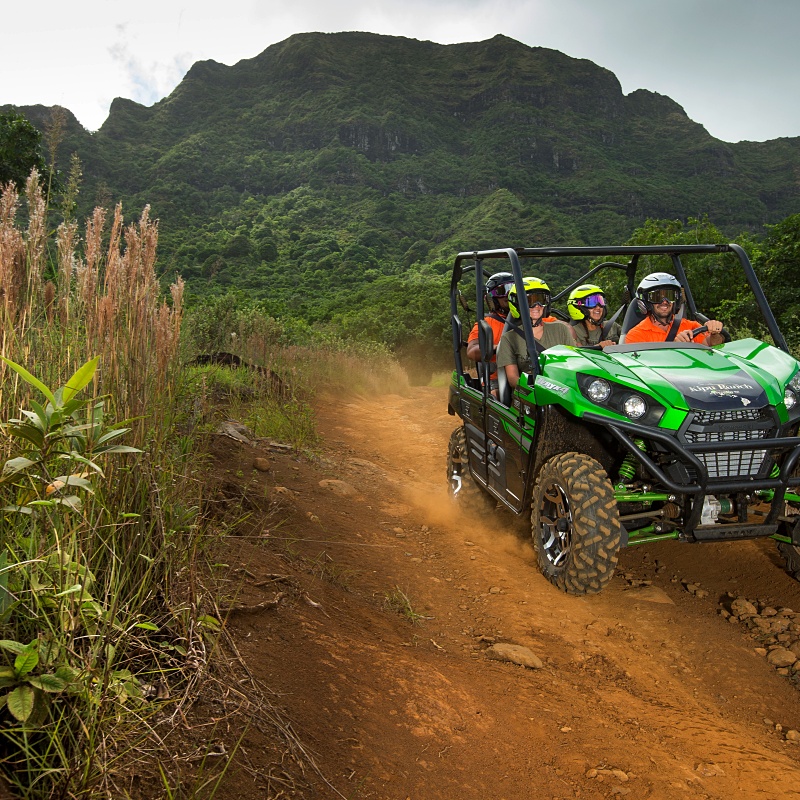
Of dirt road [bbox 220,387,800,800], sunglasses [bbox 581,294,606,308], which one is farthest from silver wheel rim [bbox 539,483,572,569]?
sunglasses [bbox 581,294,606,308]

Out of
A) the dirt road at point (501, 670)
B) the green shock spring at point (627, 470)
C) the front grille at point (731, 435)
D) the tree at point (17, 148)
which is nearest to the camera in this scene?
the dirt road at point (501, 670)

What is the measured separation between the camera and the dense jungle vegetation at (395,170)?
40.5m

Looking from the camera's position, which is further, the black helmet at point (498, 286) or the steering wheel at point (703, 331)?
the black helmet at point (498, 286)

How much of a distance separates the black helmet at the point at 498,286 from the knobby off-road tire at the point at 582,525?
224 centimetres

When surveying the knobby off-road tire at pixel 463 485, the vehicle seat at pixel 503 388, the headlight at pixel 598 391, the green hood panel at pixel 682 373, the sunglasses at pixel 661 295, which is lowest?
the knobby off-road tire at pixel 463 485

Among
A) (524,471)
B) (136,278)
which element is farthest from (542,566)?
(136,278)

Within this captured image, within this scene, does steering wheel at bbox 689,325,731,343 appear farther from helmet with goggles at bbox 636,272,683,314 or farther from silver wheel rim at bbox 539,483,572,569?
silver wheel rim at bbox 539,483,572,569

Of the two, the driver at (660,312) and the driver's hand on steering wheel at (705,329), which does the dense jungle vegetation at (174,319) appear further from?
the driver's hand on steering wheel at (705,329)

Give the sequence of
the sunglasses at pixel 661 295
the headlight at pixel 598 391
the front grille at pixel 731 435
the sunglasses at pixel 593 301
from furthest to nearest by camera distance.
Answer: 1. the sunglasses at pixel 593 301
2. the sunglasses at pixel 661 295
3. the headlight at pixel 598 391
4. the front grille at pixel 731 435

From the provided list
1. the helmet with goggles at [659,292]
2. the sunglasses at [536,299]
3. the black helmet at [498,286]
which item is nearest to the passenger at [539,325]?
the sunglasses at [536,299]

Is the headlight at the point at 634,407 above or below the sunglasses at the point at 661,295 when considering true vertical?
below

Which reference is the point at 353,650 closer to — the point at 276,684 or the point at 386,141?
the point at 276,684

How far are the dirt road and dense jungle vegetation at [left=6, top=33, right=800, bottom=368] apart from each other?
7.73 ft

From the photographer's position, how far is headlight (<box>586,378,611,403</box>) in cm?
408
